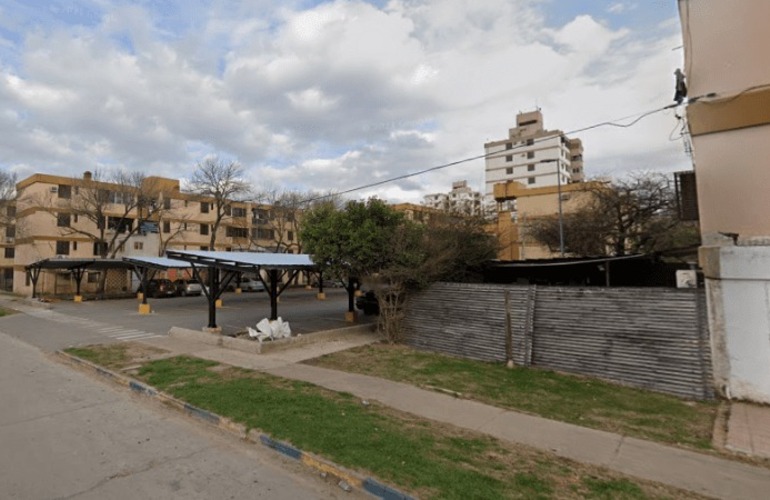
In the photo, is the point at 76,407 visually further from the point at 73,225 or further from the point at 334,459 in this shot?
the point at 73,225

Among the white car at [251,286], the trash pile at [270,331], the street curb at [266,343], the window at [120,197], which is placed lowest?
the street curb at [266,343]

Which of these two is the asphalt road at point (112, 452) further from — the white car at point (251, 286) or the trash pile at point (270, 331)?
the white car at point (251, 286)

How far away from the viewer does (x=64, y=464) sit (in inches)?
182

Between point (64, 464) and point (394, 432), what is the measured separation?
3883mm

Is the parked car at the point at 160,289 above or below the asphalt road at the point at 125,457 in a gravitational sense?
above

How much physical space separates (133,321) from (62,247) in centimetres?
2843

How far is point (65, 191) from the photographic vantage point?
3825cm

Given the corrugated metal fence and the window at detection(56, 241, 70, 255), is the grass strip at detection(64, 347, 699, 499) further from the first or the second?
the window at detection(56, 241, 70, 255)

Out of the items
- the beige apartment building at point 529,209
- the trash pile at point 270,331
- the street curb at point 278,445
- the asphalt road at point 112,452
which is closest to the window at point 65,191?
the asphalt road at point 112,452

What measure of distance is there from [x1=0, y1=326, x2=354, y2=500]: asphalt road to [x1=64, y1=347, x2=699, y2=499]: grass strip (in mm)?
444

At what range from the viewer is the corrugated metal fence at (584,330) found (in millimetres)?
7533

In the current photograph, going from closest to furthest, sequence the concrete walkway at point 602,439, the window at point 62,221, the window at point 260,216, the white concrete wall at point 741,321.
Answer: the concrete walkway at point 602,439
the white concrete wall at point 741,321
the window at point 62,221
the window at point 260,216

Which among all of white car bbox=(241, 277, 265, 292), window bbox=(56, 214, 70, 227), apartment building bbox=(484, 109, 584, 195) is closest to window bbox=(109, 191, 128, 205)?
window bbox=(56, 214, 70, 227)

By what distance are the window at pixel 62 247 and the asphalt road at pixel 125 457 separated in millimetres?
39327
